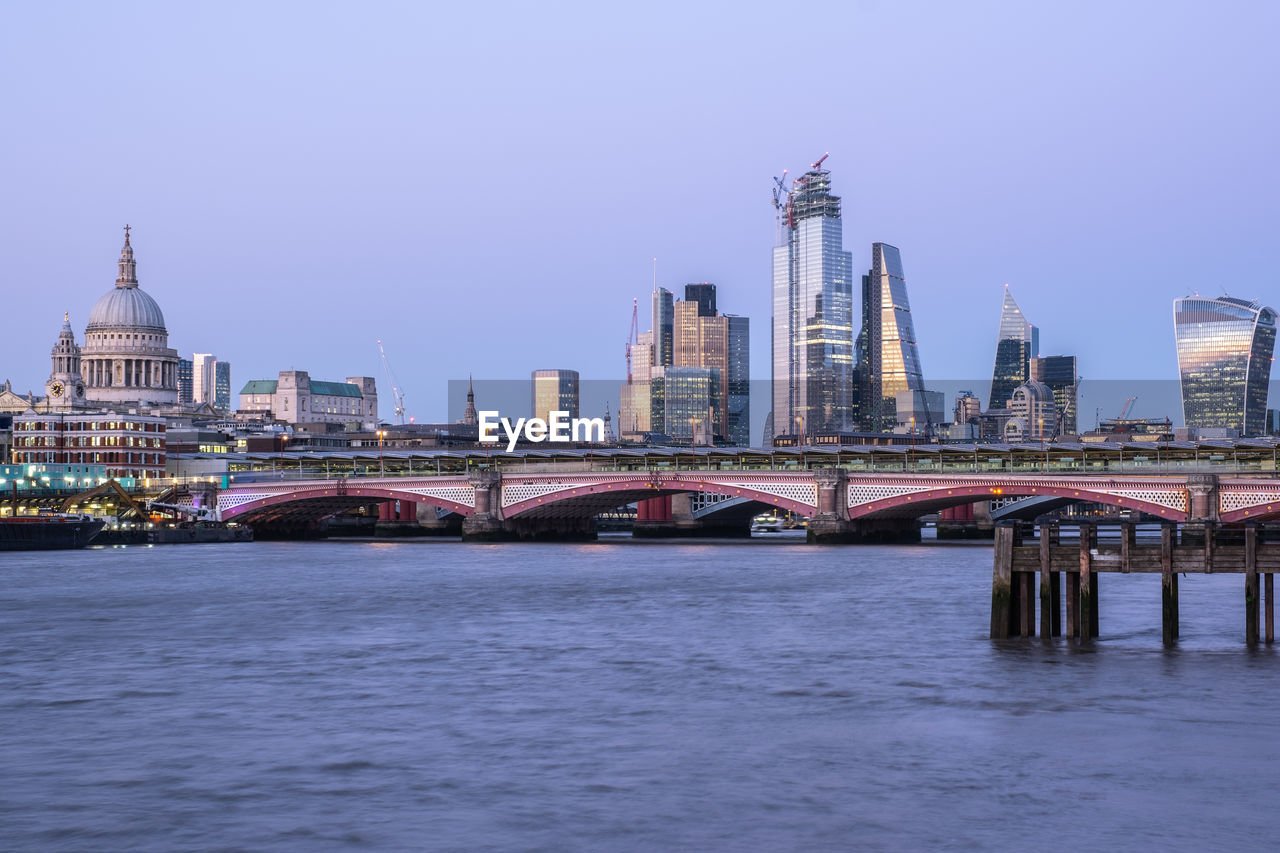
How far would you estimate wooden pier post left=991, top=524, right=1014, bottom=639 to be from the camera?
49.0 m

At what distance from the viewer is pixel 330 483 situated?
146m

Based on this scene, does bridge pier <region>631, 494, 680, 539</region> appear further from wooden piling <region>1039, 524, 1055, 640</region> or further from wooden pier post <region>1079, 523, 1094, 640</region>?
wooden piling <region>1039, 524, 1055, 640</region>

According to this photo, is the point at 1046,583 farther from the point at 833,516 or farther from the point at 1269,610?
the point at 833,516

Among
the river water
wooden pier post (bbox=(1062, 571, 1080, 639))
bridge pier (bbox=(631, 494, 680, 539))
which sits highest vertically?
wooden pier post (bbox=(1062, 571, 1080, 639))

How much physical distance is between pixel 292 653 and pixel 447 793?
963 inches

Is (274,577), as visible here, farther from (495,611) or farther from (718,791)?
(718,791)

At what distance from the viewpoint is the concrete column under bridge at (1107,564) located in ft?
155

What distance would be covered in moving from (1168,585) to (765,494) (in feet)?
253

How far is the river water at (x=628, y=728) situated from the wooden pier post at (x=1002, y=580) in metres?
0.75

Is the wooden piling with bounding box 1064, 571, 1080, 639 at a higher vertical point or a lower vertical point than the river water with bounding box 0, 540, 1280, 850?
higher

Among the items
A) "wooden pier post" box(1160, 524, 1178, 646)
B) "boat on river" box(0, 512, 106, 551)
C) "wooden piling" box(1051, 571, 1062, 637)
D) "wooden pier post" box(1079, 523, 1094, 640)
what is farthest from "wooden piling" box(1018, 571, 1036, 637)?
"boat on river" box(0, 512, 106, 551)

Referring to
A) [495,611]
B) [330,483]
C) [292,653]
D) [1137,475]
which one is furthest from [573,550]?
[292,653]

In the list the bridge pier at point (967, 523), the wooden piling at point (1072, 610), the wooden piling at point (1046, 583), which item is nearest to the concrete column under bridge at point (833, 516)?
the bridge pier at point (967, 523)

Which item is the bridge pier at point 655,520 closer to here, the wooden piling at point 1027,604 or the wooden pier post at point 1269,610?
the wooden piling at point 1027,604
